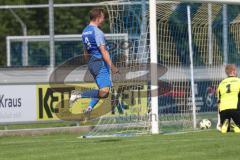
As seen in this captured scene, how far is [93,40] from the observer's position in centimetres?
1558

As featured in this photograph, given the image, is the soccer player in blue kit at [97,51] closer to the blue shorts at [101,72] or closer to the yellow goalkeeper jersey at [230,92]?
the blue shorts at [101,72]

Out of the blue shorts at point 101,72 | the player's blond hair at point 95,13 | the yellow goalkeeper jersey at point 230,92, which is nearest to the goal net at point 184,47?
the yellow goalkeeper jersey at point 230,92

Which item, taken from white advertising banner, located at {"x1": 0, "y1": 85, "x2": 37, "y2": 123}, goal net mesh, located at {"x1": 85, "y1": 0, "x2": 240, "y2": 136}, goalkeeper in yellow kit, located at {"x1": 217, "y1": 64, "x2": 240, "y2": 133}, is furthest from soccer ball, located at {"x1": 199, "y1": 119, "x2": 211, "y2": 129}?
white advertising banner, located at {"x1": 0, "y1": 85, "x2": 37, "y2": 123}

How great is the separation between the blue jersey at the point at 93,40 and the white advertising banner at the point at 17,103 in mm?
4981

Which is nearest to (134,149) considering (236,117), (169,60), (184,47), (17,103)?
(236,117)

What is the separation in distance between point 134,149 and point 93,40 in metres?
2.83

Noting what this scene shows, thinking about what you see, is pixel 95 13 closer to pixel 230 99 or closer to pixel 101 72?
pixel 101 72

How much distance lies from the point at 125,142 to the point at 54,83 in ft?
19.7

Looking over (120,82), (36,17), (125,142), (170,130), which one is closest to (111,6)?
(120,82)

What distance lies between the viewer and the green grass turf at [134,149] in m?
12.4

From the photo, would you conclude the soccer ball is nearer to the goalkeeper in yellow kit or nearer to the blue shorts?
the goalkeeper in yellow kit

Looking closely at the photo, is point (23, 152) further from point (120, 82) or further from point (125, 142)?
point (120, 82)

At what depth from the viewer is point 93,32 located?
15.6 m

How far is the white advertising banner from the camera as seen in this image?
2027 centimetres
